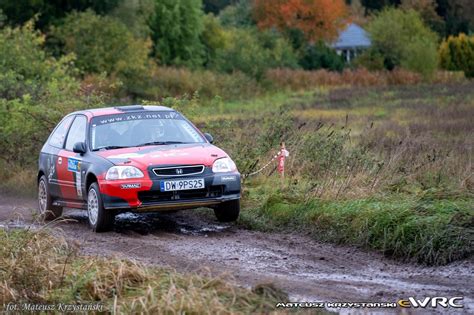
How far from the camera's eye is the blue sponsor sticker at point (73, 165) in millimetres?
13828

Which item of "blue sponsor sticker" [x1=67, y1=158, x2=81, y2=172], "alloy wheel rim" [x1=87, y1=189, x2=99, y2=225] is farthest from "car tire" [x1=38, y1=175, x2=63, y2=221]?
"alloy wheel rim" [x1=87, y1=189, x2=99, y2=225]

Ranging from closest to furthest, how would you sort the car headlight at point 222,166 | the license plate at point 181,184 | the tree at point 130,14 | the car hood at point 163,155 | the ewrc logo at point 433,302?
1. the ewrc logo at point 433,302
2. the license plate at point 181,184
3. the car hood at point 163,155
4. the car headlight at point 222,166
5. the tree at point 130,14

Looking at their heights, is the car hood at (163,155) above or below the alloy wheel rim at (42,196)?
above

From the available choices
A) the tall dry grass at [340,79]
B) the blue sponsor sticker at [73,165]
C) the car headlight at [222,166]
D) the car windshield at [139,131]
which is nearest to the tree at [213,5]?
the tall dry grass at [340,79]

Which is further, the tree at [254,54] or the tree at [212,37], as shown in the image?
the tree at [212,37]

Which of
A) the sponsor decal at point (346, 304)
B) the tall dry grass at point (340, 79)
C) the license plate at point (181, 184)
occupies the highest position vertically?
the license plate at point (181, 184)

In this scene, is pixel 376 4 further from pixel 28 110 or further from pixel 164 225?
pixel 164 225

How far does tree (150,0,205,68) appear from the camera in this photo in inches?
2685

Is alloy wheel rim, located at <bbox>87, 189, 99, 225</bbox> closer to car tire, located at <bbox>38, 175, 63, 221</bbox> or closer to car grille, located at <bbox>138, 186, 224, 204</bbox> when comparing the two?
car grille, located at <bbox>138, 186, 224, 204</bbox>

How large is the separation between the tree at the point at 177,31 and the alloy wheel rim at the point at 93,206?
53855 mm

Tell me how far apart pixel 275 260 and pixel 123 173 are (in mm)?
2726

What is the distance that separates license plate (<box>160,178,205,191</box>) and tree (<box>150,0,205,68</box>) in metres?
54.5

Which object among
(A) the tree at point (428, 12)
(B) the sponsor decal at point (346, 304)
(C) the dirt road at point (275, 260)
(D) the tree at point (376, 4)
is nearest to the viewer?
(B) the sponsor decal at point (346, 304)

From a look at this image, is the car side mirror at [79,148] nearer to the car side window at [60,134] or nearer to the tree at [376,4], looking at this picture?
the car side window at [60,134]
